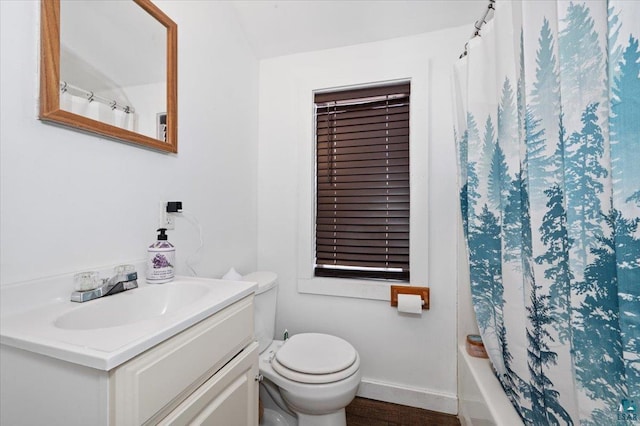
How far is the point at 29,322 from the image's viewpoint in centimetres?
66

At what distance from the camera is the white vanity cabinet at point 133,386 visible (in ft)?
1.73

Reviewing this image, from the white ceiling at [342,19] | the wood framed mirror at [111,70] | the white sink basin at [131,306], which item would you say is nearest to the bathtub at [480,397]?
the white sink basin at [131,306]

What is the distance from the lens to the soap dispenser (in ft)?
3.38

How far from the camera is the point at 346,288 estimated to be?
1.71m

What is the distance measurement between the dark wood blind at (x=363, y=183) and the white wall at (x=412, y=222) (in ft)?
0.30

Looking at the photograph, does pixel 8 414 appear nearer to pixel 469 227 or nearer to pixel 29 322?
pixel 29 322

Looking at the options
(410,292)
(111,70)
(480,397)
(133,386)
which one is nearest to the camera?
(133,386)

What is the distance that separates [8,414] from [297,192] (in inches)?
56.2

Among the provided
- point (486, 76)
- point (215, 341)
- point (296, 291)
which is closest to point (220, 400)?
point (215, 341)

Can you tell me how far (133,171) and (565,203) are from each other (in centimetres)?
133

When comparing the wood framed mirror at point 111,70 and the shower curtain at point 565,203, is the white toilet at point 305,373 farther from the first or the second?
the wood framed mirror at point 111,70

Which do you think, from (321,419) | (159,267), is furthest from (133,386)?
(321,419)

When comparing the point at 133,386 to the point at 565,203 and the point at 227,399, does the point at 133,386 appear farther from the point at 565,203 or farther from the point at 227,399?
the point at 565,203

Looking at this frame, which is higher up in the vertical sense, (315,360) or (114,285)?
(114,285)
